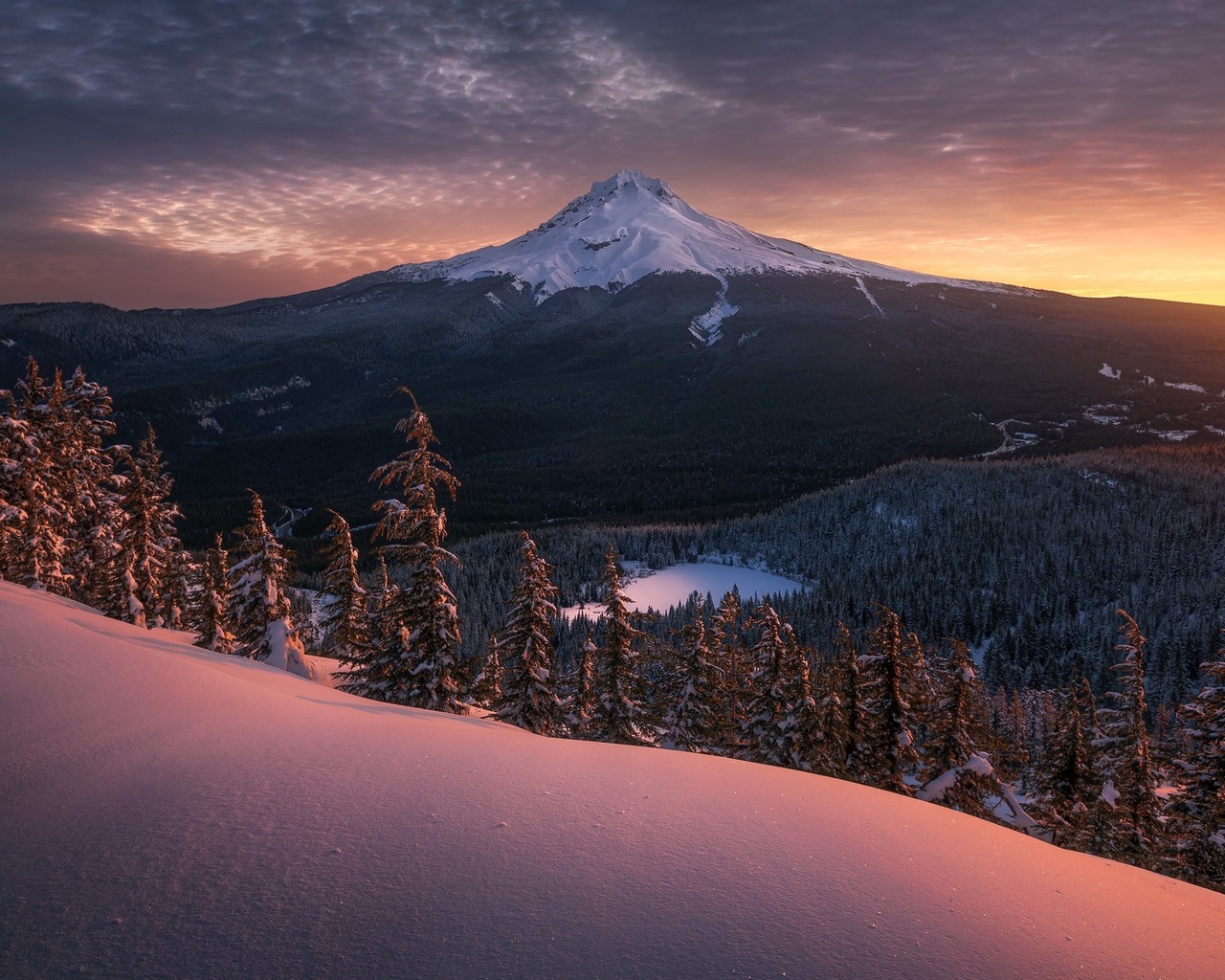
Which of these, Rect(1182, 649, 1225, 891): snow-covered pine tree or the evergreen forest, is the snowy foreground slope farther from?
Rect(1182, 649, 1225, 891): snow-covered pine tree

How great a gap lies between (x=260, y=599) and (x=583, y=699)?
13.0 metres

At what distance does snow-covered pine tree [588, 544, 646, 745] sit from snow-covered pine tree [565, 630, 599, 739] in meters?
0.29

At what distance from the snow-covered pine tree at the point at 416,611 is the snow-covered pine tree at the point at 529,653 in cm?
231

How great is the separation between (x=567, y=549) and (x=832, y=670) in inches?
4686

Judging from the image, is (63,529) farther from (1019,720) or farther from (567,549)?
(567,549)

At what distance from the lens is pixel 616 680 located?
27703 millimetres

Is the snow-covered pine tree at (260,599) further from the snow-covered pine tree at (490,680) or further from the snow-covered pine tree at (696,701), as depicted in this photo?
the snow-covered pine tree at (696,701)

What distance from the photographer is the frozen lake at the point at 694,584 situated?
124m

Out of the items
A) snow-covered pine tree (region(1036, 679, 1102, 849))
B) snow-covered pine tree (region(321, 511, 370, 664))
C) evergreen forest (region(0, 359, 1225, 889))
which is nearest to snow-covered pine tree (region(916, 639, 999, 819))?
evergreen forest (region(0, 359, 1225, 889))

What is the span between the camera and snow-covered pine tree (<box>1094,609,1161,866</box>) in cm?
2270

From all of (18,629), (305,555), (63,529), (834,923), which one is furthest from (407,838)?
(305,555)

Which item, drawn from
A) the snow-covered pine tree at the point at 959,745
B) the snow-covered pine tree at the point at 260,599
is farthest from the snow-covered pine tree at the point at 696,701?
the snow-covered pine tree at the point at 260,599

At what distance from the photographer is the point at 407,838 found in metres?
6.95

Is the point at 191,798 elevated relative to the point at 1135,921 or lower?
elevated
